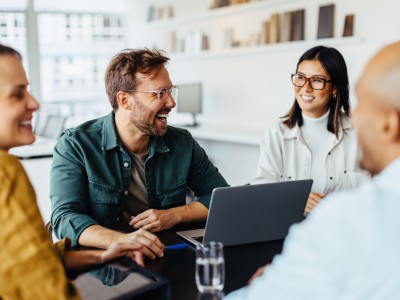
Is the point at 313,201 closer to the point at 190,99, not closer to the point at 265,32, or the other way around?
the point at 265,32

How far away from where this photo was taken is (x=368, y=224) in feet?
2.60

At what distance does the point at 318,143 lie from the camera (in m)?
2.43

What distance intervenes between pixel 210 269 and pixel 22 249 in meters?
0.43

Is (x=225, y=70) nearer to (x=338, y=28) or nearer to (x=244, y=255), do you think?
(x=338, y=28)

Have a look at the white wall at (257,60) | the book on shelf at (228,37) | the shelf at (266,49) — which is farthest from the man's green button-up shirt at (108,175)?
the book on shelf at (228,37)

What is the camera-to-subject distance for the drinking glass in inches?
46.4

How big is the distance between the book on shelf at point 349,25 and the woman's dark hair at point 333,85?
1696 millimetres

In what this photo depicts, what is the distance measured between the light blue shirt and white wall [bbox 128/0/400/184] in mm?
3087

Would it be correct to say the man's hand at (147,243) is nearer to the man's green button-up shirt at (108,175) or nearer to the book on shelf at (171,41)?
the man's green button-up shirt at (108,175)

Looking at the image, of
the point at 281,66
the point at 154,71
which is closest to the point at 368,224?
the point at 154,71

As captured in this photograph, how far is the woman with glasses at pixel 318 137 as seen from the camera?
2.37m

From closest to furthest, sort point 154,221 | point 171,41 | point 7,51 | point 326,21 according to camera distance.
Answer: point 7,51, point 154,221, point 326,21, point 171,41

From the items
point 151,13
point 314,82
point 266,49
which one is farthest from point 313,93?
point 151,13

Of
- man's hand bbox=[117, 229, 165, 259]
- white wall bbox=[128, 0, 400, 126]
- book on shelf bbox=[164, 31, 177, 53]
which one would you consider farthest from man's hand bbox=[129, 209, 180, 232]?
book on shelf bbox=[164, 31, 177, 53]
